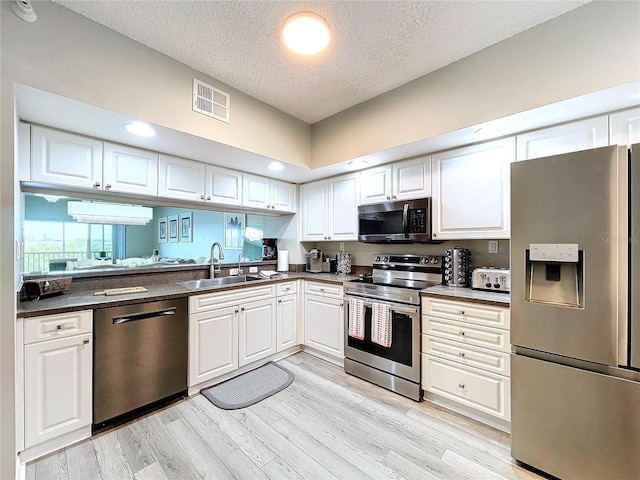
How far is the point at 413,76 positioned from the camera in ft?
7.18

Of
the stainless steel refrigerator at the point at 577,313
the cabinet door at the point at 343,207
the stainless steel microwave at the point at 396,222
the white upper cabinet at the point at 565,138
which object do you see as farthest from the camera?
the cabinet door at the point at 343,207

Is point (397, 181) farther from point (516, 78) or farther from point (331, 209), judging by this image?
point (516, 78)

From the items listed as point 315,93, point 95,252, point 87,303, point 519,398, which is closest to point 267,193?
point 315,93

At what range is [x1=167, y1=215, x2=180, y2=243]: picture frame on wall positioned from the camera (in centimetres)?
286

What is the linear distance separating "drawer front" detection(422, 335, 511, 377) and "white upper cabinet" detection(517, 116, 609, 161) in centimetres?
150

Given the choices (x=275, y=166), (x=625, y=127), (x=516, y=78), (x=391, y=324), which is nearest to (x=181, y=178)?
(x=275, y=166)

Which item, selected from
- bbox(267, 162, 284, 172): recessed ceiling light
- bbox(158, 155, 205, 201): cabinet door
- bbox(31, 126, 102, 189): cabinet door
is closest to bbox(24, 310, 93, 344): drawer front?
bbox(31, 126, 102, 189): cabinet door

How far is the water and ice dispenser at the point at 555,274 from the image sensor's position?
4.67 feet

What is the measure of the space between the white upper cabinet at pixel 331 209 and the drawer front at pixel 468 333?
4.18 ft

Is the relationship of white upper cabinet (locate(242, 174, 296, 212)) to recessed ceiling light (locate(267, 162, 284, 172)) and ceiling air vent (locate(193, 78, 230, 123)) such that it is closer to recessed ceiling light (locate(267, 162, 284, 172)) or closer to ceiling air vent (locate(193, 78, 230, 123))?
recessed ceiling light (locate(267, 162, 284, 172))

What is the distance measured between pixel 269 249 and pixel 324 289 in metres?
1.22

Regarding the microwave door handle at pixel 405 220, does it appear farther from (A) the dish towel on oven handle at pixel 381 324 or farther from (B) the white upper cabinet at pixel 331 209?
(A) the dish towel on oven handle at pixel 381 324

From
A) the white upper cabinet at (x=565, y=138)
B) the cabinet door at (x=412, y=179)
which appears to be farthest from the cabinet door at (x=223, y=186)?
the white upper cabinet at (x=565, y=138)

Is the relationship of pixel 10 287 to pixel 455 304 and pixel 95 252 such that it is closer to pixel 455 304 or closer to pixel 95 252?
pixel 95 252
